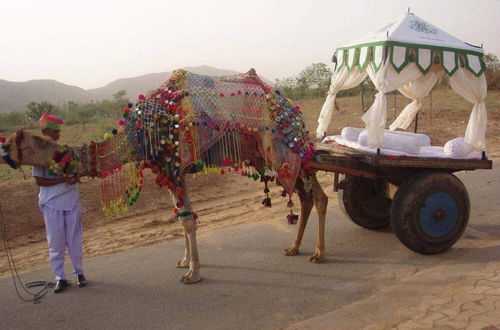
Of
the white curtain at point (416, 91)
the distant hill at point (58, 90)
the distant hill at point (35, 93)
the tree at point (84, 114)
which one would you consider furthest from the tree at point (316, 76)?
the distant hill at point (35, 93)

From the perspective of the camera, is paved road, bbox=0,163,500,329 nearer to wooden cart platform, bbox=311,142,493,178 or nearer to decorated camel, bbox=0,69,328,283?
decorated camel, bbox=0,69,328,283

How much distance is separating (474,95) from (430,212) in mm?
1826

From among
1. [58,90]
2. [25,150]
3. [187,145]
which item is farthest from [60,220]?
[58,90]

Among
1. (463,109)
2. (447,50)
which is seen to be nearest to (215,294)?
(447,50)

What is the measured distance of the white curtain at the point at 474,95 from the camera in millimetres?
5445

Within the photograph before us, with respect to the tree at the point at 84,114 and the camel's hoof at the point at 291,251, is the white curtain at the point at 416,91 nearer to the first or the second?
the camel's hoof at the point at 291,251

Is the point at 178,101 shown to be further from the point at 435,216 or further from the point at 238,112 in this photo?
the point at 435,216

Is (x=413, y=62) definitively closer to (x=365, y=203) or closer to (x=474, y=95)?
(x=474, y=95)

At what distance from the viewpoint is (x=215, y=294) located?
4203 mm

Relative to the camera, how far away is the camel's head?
388cm

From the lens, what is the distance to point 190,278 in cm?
447

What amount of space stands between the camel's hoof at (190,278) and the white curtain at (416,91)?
4.02 meters

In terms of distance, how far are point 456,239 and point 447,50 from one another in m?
2.18

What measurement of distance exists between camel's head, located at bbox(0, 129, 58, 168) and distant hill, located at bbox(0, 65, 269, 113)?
2001 inches
